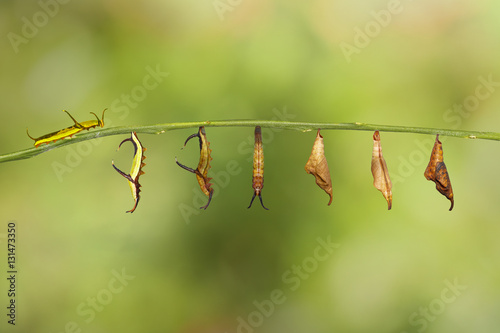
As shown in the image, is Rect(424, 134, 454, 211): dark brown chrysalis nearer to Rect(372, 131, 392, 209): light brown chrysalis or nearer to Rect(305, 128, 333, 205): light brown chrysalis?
Rect(372, 131, 392, 209): light brown chrysalis

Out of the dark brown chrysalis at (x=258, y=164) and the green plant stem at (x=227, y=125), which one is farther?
the dark brown chrysalis at (x=258, y=164)

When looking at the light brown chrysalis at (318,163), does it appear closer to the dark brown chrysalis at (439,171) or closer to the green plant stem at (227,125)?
the green plant stem at (227,125)

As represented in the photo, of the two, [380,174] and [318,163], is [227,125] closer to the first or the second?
[318,163]

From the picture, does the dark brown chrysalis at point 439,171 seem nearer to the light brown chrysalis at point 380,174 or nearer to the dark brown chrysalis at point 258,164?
the light brown chrysalis at point 380,174

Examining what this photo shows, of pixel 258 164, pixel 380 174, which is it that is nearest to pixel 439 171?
pixel 380 174

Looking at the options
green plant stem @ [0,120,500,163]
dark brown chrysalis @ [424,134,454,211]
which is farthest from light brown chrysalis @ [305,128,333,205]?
dark brown chrysalis @ [424,134,454,211]

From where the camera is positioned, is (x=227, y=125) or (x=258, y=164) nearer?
(x=227, y=125)

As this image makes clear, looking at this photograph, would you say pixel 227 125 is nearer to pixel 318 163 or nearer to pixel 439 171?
pixel 318 163

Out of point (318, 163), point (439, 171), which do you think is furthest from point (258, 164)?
point (439, 171)

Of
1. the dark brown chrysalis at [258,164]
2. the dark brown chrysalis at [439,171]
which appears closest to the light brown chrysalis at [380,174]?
the dark brown chrysalis at [439,171]

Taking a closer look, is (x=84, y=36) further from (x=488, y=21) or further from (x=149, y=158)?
(x=488, y=21)

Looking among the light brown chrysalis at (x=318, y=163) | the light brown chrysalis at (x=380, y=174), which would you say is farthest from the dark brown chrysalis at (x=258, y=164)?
the light brown chrysalis at (x=380, y=174)

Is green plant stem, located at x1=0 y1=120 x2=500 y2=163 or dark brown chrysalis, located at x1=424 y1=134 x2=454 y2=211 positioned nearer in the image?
green plant stem, located at x1=0 y1=120 x2=500 y2=163
